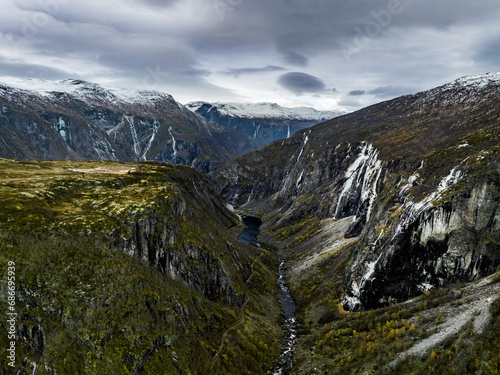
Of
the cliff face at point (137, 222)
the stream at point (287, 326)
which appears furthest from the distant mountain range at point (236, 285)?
the stream at point (287, 326)

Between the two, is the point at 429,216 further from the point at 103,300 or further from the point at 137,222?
the point at 103,300

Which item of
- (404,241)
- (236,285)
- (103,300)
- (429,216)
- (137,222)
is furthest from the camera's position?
(236,285)

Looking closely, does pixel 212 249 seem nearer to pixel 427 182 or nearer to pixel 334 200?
pixel 427 182

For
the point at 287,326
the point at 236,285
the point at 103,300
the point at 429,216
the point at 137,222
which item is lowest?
the point at 287,326

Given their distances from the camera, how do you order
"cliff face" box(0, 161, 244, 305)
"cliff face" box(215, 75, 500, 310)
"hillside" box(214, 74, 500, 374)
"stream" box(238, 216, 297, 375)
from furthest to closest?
1. "cliff face" box(215, 75, 500, 310)
2. "stream" box(238, 216, 297, 375)
3. "cliff face" box(0, 161, 244, 305)
4. "hillside" box(214, 74, 500, 374)

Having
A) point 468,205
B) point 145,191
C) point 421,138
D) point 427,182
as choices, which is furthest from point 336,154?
point 145,191

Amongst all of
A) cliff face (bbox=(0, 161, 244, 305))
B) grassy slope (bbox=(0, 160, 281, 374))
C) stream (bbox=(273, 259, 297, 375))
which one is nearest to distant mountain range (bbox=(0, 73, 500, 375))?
grassy slope (bbox=(0, 160, 281, 374))

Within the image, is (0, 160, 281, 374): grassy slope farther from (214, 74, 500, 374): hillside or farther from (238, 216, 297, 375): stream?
(214, 74, 500, 374): hillside

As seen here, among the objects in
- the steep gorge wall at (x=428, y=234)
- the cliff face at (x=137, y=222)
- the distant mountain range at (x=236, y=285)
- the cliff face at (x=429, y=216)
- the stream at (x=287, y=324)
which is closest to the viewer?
the distant mountain range at (x=236, y=285)

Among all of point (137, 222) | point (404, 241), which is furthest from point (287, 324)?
point (137, 222)

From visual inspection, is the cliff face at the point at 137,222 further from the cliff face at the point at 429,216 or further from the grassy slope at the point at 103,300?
the cliff face at the point at 429,216

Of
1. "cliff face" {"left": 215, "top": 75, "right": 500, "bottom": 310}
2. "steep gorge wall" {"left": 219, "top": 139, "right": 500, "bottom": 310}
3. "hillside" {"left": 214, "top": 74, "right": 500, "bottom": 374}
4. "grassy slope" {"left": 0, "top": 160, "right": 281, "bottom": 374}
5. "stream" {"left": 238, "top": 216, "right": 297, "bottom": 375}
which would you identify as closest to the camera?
"grassy slope" {"left": 0, "top": 160, "right": 281, "bottom": 374}
